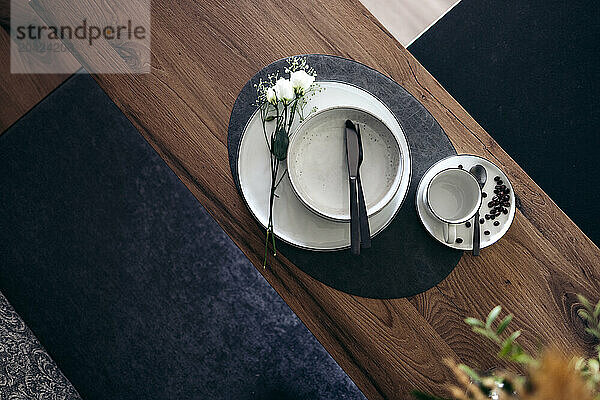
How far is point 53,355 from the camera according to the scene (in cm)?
148

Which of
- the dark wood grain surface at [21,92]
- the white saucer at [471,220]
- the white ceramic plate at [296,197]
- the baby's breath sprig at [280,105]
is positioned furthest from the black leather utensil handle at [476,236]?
the dark wood grain surface at [21,92]

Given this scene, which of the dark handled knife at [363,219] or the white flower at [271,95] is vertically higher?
the white flower at [271,95]

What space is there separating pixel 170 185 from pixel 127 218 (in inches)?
6.1

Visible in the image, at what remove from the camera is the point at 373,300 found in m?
0.96

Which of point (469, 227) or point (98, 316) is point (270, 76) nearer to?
point (469, 227)

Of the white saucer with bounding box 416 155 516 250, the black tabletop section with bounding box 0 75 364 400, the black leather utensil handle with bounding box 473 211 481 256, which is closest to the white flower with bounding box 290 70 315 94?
the white saucer with bounding box 416 155 516 250

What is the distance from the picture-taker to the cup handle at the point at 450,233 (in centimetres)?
94

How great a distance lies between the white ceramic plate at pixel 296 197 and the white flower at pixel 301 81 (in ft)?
0.21

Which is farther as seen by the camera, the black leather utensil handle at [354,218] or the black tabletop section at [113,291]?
the black tabletop section at [113,291]

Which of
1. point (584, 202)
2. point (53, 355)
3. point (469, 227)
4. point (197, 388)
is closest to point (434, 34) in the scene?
point (584, 202)

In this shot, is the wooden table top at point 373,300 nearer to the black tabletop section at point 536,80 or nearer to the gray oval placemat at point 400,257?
the gray oval placemat at point 400,257

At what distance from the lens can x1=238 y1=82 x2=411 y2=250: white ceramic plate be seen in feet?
3.08

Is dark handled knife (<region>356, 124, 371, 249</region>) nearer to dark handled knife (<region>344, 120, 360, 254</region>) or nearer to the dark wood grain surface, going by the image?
dark handled knife (<region>344, 120, 360, 254</region>)

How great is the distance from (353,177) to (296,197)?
11 centimetres
